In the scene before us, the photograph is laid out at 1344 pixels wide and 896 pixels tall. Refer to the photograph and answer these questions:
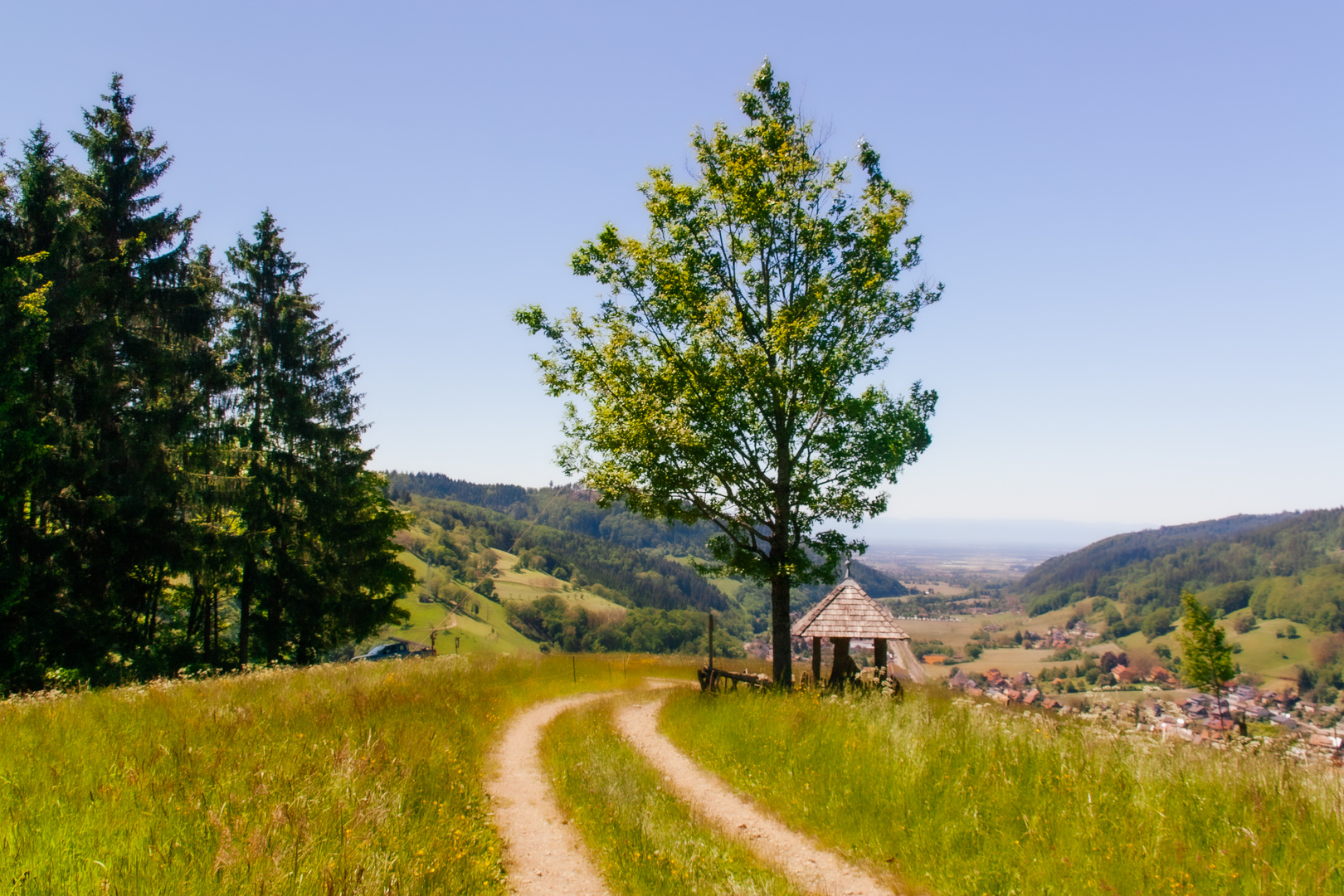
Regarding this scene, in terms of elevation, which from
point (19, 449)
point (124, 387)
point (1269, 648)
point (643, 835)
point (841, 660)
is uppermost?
point (124, 387)

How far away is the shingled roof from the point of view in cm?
1670

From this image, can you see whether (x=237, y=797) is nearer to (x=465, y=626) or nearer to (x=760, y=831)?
(x=760, y=831)

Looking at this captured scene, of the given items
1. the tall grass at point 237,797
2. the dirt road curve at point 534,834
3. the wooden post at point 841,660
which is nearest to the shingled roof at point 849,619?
the wooden post at point 841,660

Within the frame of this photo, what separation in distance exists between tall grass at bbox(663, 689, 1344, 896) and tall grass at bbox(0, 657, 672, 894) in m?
4.03

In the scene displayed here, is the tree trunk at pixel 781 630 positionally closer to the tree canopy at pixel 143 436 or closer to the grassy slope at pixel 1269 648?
the tree canopy at pixel 143 436

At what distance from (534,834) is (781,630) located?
9611 mm

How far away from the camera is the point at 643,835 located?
646 centimetres

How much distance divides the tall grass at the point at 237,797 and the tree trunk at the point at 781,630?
7686 millimetres

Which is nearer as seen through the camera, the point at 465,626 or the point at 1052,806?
the point at 1052,806

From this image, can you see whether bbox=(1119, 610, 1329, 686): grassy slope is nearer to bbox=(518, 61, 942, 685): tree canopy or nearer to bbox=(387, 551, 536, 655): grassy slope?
bbox=(387, 551, 536, 655): grassy slope

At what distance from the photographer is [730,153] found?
14.5m

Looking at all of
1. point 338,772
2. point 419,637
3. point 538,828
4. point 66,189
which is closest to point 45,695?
point 338,772

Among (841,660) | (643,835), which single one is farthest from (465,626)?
(643,835)

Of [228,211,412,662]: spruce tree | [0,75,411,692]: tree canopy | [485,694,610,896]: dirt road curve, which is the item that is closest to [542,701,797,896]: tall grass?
[485,694,610,896]: dirt road curve
